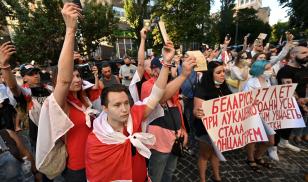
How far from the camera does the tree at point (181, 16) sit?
80.7 ft

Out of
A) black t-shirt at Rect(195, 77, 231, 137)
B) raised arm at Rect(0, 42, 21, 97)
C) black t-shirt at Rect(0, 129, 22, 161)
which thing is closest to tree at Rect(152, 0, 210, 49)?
black t-shirt at Rect(195, 77, 231, 137)

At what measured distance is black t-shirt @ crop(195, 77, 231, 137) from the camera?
3.50 meters

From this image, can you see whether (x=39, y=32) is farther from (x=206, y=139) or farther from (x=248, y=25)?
(x=248, y=25)

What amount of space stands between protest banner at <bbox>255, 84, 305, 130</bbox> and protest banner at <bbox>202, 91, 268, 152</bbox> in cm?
41

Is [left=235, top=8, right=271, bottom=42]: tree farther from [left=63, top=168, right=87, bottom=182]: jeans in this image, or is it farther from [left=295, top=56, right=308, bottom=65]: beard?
[left=63, top=168, right=87, bottom=182]: jeans

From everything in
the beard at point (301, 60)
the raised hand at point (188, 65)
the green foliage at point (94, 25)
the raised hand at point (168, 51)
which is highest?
the green foliage at point (94, 25)

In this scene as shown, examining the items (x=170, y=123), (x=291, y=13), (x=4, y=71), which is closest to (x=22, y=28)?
(x=4, y=71)

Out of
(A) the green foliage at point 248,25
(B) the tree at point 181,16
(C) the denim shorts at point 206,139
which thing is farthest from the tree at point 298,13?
(C) the denim shorts at point 206,139

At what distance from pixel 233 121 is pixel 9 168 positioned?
2921 mm

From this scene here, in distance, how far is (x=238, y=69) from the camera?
5410mm

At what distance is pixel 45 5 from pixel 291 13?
27498 mm

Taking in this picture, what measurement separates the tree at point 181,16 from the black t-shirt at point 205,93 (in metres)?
21.2

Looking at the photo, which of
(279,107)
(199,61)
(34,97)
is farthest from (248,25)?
(34,97)

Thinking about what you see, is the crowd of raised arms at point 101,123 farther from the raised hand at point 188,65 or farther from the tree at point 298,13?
the tree at point 298,13
